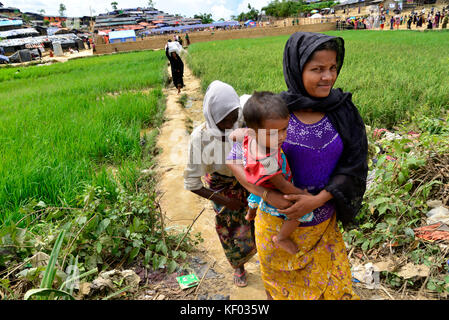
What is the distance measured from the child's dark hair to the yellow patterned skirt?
0.51 m

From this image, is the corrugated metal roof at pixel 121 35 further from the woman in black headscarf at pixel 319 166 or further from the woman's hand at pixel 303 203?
the woman's hand at pixel 303 203

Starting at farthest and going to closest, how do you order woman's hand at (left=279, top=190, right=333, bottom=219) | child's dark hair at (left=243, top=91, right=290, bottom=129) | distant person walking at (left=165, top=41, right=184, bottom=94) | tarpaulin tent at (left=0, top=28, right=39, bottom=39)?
tarpaulin tent at (left=0, top=28, right=39, bottom=39) < distant person walking at (left=165, top=41, right=184, bottom=94) < woman's hand at (left=279, top=190, right=333, bottom=219) < child's dark hair at (left=243, top=91, right=290, bottom=129)

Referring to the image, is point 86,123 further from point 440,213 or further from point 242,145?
point 440,213

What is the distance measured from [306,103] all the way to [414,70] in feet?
19.5

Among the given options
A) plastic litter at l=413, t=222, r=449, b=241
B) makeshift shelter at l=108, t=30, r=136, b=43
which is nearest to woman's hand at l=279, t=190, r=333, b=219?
plastic litter at l=413, t=222, r=449, b=241

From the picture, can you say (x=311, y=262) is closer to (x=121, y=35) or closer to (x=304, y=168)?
(x=304, y=168)

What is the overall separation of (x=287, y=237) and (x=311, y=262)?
191 mm

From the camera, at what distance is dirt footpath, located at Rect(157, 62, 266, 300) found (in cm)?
207

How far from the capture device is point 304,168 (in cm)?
126

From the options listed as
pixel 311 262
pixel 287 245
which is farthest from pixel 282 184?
pixel 311 262

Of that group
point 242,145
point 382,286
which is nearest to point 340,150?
point 242,145

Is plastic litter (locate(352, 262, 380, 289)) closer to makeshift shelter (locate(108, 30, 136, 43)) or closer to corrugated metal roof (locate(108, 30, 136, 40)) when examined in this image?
makeshift shelter (locate(108, 30, 136, 43))

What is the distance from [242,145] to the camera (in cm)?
132

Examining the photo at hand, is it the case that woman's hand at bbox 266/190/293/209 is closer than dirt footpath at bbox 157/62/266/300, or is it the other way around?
woman's hand at bbox 266/190/293/209
